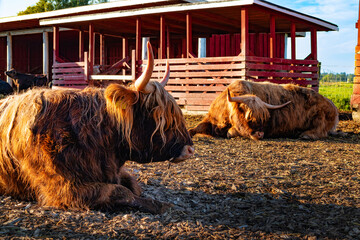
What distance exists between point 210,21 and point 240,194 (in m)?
12.3

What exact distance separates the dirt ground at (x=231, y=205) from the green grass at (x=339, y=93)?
32.5 feet

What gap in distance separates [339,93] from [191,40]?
8984mm

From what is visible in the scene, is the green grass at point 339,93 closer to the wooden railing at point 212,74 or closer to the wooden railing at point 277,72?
the wooden railing at point 277,72

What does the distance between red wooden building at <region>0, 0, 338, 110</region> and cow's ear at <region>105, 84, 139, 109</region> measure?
8.93 meters

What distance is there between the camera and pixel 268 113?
7480mm

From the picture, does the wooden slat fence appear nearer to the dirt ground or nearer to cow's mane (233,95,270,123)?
cow's mane (233,95,270,123)

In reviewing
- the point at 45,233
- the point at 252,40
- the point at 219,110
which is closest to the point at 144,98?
the point at 45,233

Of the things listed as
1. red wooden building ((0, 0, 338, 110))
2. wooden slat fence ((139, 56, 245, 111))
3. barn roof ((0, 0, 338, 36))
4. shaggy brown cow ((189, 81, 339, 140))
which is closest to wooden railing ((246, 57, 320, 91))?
red wooden building ((0, 0, 338, 110))

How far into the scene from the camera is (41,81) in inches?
644

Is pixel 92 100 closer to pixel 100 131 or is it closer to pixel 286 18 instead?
pixel 100 131

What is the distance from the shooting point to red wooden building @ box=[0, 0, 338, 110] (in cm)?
1225

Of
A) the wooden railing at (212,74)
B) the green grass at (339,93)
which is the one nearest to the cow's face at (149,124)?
the wooden railing at (212,74)

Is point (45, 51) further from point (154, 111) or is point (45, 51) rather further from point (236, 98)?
point (154, 111)

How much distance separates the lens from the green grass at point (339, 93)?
600 inches
